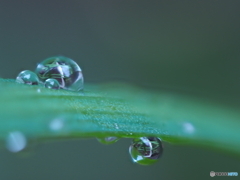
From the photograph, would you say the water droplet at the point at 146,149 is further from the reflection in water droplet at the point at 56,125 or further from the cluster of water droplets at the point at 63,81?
the reflection in water droplet at the point at 56,125

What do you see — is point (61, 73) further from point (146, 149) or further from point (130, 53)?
point (130, 53)

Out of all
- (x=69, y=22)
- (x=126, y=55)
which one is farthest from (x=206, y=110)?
(x=69, y=22)

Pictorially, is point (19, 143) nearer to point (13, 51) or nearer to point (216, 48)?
point (13, 51)

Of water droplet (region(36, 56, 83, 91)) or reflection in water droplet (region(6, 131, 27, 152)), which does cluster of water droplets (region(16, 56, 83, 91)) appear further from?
reflection in water droplet (region(6, 131, 27, 152))

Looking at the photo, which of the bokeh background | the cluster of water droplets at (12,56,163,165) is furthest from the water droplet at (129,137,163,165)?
the bokeh background

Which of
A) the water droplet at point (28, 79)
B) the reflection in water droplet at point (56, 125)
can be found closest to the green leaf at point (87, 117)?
the reflection in water droplet at point (56, 125)

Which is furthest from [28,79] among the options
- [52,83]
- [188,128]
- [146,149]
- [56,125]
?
[188,128]
